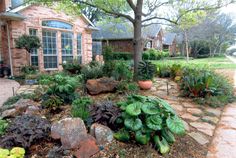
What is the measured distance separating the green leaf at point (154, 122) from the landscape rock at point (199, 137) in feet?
2.84

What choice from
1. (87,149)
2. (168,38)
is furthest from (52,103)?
(168,38)

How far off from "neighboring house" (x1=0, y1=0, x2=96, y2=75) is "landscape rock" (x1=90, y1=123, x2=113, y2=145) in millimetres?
7697

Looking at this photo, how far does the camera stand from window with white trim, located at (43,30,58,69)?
995 cm

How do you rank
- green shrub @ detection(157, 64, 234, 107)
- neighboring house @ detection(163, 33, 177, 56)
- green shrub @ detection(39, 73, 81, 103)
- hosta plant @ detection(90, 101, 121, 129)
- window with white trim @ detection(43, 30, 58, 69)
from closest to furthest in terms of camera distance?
hosta plant @ detection(90, 101, 121, 129) → green shrub @ detection(39, 73, 81, 103) → green shrub @ detection(157, 64, 234, 107) → window with white trim @ detection(43, 30, 58, 69) → neighboring house @ detection(163, 33, 177, 56)

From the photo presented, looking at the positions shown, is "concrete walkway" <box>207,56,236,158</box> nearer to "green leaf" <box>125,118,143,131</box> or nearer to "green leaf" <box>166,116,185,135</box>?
"green leaf" <box>166,116,185,135</box>

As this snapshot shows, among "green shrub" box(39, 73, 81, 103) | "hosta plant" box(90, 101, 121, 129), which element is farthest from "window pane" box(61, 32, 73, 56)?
"hosta plant" box(90, 101, 121, 129)

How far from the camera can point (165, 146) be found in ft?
7.72

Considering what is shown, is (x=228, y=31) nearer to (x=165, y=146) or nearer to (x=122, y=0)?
(x=122, y=0)

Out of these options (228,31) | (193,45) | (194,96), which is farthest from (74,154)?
(228,31)

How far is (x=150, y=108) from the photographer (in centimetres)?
237

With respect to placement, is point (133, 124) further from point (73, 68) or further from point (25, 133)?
point (73, 68)

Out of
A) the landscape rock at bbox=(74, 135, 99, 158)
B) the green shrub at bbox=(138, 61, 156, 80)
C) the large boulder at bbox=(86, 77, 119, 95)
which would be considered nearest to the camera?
the landscape rock at bbox=(74, 135, 99, 158)

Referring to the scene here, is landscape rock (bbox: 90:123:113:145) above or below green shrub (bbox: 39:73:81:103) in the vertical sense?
below

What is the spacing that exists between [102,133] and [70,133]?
1.30 feet
